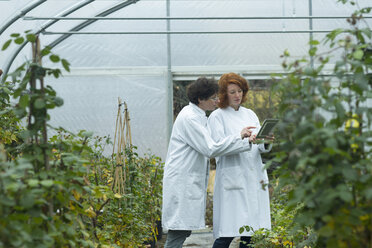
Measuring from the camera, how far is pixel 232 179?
12.5 ft

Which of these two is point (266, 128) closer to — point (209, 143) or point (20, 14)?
point (209, 143)

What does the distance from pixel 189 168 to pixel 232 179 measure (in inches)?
13.3

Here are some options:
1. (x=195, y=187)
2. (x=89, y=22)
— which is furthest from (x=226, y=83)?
(x=89, y=22)

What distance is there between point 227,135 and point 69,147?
73.9 inches

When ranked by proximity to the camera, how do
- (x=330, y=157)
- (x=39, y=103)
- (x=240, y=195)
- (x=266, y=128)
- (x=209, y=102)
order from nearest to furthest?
(x=330, y=157)
(x=39, y=103)
(x=266, y=128)
(x=240, y=195)
(x=209, y=102)

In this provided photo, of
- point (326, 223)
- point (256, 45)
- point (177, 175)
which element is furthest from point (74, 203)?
point (256, 45)

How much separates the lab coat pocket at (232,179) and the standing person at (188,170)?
153 millimetres

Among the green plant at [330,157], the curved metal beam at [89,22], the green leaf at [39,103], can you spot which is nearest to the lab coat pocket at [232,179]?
the green plant at [330,157]

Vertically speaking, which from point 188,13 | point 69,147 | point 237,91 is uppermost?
point 188,13

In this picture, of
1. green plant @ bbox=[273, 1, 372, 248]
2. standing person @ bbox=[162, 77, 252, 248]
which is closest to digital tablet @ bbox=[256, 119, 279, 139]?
standing person @ bbox=[162, 77, 252, 248]

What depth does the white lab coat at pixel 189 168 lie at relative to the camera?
12.0 feet

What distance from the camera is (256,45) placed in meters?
6.97

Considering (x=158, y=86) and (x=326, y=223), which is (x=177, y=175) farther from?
(x=158, y=86)

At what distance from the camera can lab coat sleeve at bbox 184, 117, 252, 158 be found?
3.63 meters
